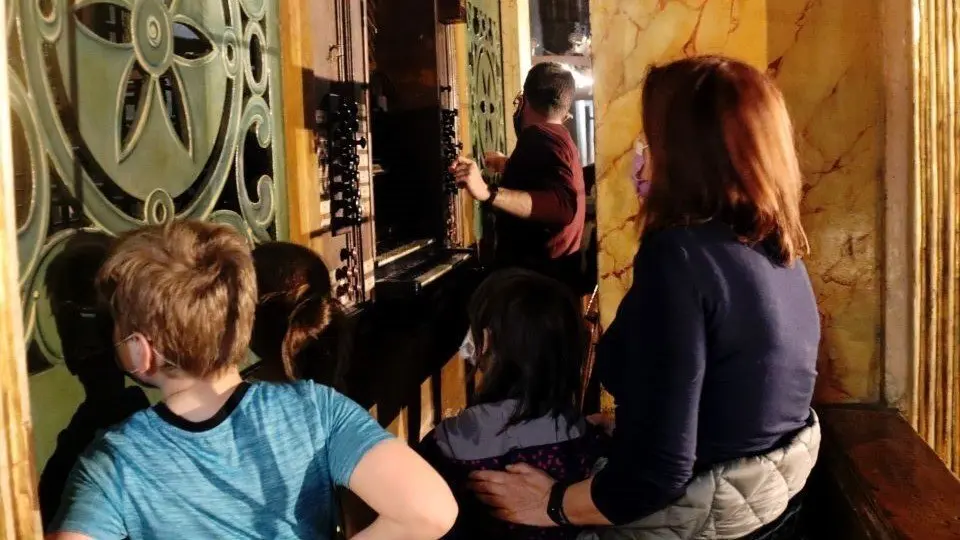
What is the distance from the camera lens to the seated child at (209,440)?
3.88 ft

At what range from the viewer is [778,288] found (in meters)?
1.30

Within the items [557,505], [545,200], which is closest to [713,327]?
[557,505]

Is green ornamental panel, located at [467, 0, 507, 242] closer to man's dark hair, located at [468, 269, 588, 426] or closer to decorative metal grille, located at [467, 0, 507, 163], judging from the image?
decorative metal grille, located at [467, 0, 507, 163]

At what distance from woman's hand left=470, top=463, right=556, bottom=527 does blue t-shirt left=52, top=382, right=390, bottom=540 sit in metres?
0.37

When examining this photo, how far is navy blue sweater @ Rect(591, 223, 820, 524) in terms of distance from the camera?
1.24m

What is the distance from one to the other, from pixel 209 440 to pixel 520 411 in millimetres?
643

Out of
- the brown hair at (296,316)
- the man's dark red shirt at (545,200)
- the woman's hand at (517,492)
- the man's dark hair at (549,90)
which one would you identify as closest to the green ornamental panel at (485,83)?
the man's dark hair at (549,90)

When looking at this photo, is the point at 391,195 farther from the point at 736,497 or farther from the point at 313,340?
the point at 736,497

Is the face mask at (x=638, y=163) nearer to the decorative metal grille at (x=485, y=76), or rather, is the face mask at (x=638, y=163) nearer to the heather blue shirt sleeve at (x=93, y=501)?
the heather blue shirt sleeve at (x=93, y=501)

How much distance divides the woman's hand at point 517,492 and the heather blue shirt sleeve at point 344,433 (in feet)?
1.23

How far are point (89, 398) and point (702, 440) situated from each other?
1.05 m

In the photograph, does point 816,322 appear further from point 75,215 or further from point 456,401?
point 456,401

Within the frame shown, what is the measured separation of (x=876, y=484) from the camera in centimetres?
171

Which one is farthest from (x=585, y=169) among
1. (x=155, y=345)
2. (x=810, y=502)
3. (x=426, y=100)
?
(x=155, y=345)
